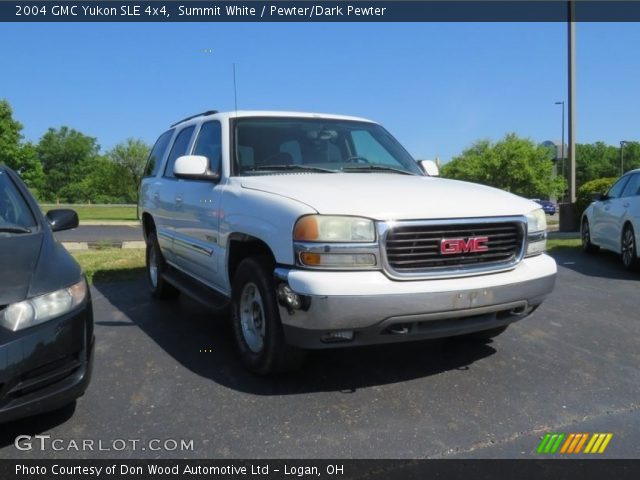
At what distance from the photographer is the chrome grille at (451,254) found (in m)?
3.27

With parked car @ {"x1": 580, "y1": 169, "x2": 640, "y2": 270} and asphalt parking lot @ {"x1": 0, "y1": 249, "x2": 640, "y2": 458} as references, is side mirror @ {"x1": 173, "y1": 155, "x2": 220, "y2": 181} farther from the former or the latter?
parked car @ {"x1": 580, "y1": 169, "x2": 640, "y2": 270}

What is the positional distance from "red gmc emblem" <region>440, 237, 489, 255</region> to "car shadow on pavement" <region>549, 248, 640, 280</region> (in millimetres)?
5100

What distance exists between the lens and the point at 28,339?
2.69 metres

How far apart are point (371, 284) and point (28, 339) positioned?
5.75 ft

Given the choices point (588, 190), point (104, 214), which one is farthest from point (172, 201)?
point (104, 214)

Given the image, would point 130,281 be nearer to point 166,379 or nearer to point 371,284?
point 166,379

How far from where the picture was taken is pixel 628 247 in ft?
26.9

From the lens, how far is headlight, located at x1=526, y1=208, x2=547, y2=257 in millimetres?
3809

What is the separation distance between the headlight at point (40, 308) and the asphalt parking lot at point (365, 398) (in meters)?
0.68

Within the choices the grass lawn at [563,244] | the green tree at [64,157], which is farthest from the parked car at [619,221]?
the green tree at [64,157]

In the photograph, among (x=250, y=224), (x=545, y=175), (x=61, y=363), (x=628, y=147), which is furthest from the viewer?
(x=628, y=147)

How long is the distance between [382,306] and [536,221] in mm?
1420

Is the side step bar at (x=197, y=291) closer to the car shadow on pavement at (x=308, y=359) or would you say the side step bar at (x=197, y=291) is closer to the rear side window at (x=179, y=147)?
the car shadow on pavement at (x=308, y=359)
